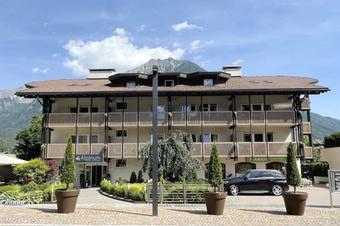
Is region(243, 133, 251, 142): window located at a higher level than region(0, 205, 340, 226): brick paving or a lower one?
higher

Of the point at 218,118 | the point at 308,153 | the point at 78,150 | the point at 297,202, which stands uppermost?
the point at 218,118

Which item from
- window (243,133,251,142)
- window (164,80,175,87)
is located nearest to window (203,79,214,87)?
window (164,80,175,87)

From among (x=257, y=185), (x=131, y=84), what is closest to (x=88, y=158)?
(x=131, y=84)

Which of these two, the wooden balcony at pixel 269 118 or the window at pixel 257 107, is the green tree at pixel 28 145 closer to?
the wooden balcony at pixel 269 118

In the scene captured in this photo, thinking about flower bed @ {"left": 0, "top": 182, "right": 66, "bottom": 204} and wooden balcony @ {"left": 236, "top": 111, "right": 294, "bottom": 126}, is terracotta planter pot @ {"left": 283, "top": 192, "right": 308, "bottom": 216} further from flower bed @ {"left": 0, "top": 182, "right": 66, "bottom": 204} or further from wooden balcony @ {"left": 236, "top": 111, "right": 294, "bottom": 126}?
wooden balcony @ {"left": 236, "top": 111, "right": 294, "bottom": 126}

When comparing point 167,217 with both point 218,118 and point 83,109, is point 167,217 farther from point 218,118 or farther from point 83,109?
point 83,109

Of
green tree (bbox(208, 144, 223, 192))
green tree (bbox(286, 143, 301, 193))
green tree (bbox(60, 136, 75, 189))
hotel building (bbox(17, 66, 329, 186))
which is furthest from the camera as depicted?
hotel building (bbox(17, 66, 329, 186))

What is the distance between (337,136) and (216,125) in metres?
15.5

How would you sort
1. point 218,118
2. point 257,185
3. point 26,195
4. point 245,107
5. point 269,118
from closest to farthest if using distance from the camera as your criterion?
point 26,195, point 257,185, point 269,118, point 218,118, point 245,107

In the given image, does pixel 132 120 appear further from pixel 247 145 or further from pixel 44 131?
pixel 247 145

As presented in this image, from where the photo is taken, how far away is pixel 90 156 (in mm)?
30812

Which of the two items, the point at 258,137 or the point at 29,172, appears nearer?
the point at 29,172

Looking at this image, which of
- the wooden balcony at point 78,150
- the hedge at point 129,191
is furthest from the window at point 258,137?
the hedge at point 129,191

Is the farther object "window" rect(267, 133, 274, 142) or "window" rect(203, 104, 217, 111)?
"window" rect(203, 104, 217, 111)
